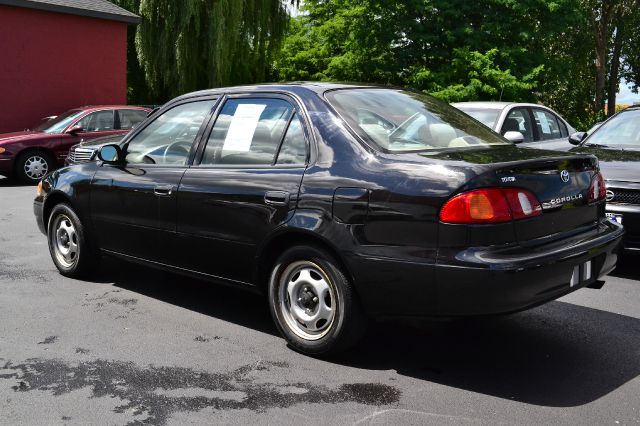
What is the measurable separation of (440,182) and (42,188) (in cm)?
408

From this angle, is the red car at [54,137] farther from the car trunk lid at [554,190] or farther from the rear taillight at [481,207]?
the rear taillight at [481,207]

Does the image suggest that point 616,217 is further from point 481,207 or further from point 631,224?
point 481,207

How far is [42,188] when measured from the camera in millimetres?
6586

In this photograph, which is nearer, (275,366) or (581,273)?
(581,273)

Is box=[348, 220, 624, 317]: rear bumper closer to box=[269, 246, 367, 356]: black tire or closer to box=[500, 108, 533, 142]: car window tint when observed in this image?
box=[269, 246, 367, 356]: black tire

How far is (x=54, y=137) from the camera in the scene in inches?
590

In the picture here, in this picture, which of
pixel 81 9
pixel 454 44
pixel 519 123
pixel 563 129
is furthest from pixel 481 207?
pixel 454 44

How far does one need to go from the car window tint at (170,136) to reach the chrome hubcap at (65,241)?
0.99 meters

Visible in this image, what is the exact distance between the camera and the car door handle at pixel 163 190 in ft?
17.1

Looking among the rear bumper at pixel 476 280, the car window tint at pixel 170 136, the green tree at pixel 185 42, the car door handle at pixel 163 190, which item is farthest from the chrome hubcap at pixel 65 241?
the green tree at pixel 185 42

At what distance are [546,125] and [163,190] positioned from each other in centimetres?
711

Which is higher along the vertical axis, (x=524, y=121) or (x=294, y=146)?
(x=524, y=121)

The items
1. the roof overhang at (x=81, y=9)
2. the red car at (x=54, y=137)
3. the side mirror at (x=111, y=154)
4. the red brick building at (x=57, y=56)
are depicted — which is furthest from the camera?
the red brick building at (x=57, y=56)

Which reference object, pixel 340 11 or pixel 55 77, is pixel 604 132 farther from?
pixel 340 11
